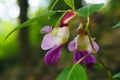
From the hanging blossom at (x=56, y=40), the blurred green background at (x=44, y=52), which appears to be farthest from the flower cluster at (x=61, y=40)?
the blurred green background at (x=44, y=52)

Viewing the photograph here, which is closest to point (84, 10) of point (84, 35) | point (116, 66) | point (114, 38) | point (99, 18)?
point (84, 35)

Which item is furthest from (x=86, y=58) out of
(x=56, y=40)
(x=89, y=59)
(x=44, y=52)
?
(x=44, y=52)

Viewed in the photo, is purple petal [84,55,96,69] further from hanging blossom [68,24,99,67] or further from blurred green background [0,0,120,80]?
blurred green background [0,0,120,80]

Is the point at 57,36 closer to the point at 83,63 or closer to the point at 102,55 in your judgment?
the point at 83,63

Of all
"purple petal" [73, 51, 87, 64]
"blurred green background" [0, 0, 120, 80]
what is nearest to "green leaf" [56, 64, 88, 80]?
"purple petal" [73, 51, 87, 64]

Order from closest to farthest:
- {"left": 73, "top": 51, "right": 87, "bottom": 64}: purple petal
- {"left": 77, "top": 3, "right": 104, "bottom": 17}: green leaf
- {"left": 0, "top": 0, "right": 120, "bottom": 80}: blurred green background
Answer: {"left": 77, "top": 3, "right": 104, "bottom": 17}: green leaf → {"left": 73, "top": 51, "right": 87, "bottom": 64}: purple petal → {"left": 0, "top": 0, "right": 120, "bottom": 80}: blurred green background

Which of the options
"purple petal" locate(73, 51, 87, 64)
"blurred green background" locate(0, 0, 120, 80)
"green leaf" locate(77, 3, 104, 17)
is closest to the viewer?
"green leaf" locate(77, 3, 104, 17)

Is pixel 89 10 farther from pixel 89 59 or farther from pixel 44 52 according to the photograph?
pixel 44 52

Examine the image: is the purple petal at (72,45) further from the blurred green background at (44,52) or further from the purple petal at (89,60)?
the blurred green background at (44,52)

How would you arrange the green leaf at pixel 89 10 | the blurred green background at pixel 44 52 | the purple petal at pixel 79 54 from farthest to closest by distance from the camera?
the blurred green background at pixel 44 52, the purple petal at pixel 79 54, the green leaf at pixel 89 10
